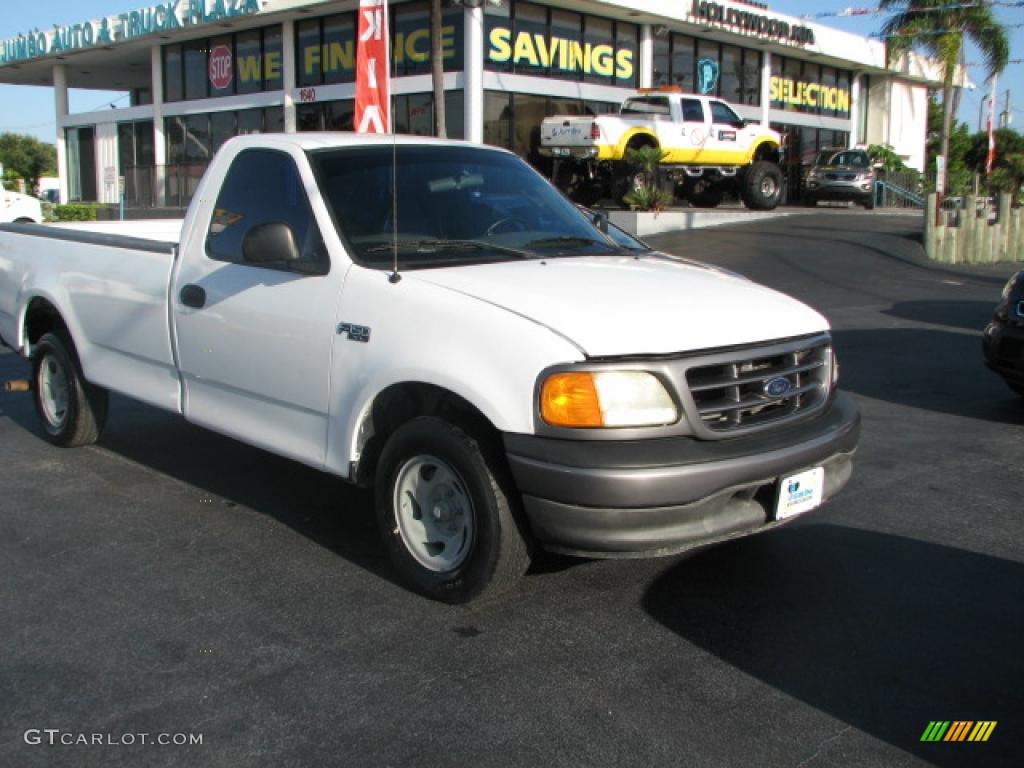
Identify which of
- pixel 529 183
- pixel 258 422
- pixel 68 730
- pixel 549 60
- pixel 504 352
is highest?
pixel 549 60

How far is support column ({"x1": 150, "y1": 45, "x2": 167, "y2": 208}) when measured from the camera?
103 ft

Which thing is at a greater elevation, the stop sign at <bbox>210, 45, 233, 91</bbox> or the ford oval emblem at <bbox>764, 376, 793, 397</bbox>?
the stop sign at <bbox>210, 45, 233, 91</bbox>

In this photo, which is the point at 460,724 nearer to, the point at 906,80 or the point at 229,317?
the point at 229,317

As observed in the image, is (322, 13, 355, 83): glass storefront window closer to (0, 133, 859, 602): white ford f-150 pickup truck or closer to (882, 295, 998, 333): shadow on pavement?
(882, 295, 998, 333): shadow on pavement

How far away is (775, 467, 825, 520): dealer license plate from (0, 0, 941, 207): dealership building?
17.5m

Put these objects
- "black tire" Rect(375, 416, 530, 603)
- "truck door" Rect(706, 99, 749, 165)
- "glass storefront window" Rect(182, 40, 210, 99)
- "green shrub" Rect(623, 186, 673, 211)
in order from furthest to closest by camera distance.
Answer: "glass storefront window" Rect(182, 40, 210, 99), "truck door" Rect(706, 99, 749, 165), "green shrub" Rect(623, 186, 673, 211), "black tire" Rect(375, 416, 530, 603)

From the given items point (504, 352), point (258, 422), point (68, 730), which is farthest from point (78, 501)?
point (504, 352)

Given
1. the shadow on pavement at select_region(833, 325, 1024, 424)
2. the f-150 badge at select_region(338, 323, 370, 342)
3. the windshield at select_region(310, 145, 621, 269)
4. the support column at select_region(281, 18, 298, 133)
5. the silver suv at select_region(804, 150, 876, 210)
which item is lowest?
the shadow on pavement at select_region(833, 325, 1024, 424)

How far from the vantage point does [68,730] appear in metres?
3.26

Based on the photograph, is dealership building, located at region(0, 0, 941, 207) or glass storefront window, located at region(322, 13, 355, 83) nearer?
dealership building, located at region(0, 0, 941, 207)

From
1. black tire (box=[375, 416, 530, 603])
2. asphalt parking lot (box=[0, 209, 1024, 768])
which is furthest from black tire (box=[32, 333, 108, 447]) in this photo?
black tire (box=[375, 416, 530, 603])

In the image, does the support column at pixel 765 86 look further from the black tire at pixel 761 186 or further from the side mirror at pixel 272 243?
the side mirror at pixel 272 243

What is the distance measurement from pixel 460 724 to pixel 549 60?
81.3ft

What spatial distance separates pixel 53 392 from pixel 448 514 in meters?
3.84
